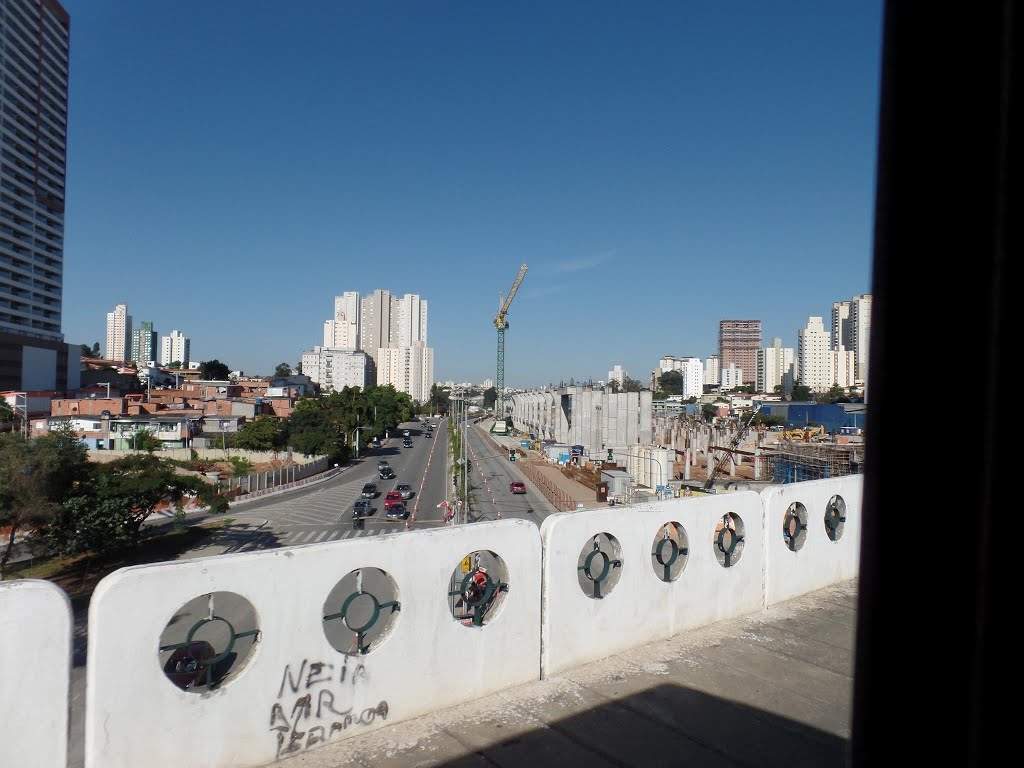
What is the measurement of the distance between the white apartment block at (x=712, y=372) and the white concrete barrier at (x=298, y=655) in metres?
171

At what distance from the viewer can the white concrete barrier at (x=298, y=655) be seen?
7.57ft

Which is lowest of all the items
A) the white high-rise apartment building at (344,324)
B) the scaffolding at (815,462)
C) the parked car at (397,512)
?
the parked car at (397,512)

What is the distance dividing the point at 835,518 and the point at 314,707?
4.29m

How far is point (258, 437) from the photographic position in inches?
1704

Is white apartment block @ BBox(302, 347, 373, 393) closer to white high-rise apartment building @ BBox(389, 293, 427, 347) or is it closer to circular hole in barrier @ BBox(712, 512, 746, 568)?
white high-rise apartment building @ BBox(389, 293, 427, 347)

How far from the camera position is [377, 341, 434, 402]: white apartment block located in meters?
147

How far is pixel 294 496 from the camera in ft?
111

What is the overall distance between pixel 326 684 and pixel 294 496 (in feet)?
109

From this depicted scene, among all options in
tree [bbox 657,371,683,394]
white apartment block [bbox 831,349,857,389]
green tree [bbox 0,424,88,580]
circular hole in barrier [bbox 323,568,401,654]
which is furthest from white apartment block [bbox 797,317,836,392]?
circular hole in barrier [bbox 323,568,401,654]

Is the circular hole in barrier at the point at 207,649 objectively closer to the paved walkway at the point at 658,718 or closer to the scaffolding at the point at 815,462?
the paved walkway at the point at 658,718

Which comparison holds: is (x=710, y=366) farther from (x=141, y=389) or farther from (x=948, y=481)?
(x=948, y=481)

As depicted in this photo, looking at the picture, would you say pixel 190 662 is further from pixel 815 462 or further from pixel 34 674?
pixel 815 462

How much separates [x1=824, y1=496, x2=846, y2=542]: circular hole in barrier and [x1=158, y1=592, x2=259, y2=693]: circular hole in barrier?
14.4ft

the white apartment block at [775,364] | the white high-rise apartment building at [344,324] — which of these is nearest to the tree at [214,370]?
the white high-rise apartment building at [344,324]
